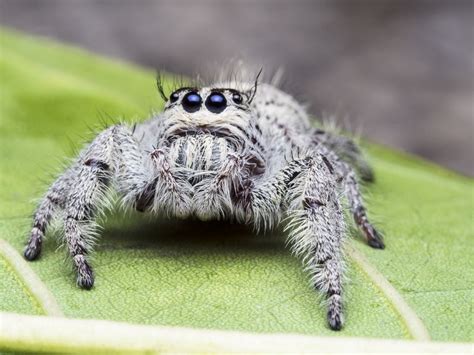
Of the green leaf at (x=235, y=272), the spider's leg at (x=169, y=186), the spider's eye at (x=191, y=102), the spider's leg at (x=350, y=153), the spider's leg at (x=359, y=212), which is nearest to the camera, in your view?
the green leaf at (x=235, y=272)

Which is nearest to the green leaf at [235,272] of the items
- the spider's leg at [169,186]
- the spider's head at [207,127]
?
the spider's leg at [169,186]

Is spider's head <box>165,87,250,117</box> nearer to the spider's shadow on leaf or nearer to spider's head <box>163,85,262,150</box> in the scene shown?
spider's head <box>163,85,262,150</box>

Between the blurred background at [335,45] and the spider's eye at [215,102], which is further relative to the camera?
the blurred background at [335,45]

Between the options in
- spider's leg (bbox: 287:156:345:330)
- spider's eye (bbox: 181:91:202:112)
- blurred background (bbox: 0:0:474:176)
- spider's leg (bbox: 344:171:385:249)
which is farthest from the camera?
blurred background (bbox: 0:0:474:176)

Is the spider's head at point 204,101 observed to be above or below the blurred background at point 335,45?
above

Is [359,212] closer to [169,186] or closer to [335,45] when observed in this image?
[169,186]

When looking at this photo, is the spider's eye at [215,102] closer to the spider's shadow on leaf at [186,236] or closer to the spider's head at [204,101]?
the spider's head at [204,101]

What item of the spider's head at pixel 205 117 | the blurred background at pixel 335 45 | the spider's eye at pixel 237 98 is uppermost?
the spider's eye at pixel 237 98

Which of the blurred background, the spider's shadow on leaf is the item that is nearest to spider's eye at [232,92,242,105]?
the spider's shadow on leaf
